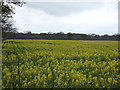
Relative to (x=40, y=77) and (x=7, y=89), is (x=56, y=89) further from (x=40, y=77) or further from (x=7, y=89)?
(x=7, y=89)

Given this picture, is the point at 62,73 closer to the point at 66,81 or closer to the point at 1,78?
the point at 66,81

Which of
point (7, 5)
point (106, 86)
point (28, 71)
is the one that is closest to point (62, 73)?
point (28, 71)

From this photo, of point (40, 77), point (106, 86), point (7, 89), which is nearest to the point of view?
point (7, 89)

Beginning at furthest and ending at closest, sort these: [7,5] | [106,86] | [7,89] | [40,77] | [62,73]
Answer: [7,5] < [62,73] < [40,77] < [106,86] < [7,89]

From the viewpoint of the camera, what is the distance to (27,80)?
5.09 metres

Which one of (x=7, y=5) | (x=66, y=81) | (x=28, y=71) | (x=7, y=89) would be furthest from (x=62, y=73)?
(x=7, y=5)

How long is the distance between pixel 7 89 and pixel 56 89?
1.30 meters

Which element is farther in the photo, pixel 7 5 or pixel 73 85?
pixel 7 5

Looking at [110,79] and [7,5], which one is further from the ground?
[7,5]

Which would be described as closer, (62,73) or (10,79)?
(10,79)

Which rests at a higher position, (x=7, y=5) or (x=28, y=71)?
(x=7, y=5)

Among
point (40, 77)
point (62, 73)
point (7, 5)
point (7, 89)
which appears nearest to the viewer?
point (7, 89)

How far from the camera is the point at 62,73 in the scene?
572 centimetres

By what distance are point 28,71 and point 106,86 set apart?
2.56 m
